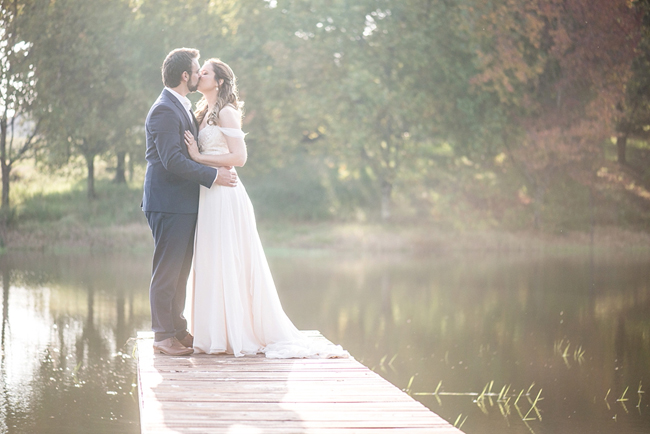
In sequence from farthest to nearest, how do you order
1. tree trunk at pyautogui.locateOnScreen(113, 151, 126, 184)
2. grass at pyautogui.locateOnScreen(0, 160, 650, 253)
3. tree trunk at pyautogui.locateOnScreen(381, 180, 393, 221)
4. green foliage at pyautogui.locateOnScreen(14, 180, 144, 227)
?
1. tree trunk at pyautogui.locateOnScreen(381, 180, 393, 221)
2. tree trunk at pyautogui.locateOnScreen(113, 151, 126, 184)
3. green foliage at pyautogui.locateOnScreen(14, 180, 144, 227)
4. grass at pyautogui.locateOnScreen(0, 160, 650, 253)

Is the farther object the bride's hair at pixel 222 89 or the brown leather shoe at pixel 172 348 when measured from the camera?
the bride's hair at pixel 222 89

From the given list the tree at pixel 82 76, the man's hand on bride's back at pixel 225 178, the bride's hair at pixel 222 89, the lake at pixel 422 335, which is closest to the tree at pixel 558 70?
the lake at pixel 422 335

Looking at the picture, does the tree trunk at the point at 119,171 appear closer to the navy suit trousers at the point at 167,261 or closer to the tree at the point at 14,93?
the tree at the point at 14,93

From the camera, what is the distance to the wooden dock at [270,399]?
9.21ft

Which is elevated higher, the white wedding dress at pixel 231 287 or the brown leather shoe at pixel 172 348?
the white wedding dress at pixel 231 287

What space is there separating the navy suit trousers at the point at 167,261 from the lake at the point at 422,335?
3.80ft

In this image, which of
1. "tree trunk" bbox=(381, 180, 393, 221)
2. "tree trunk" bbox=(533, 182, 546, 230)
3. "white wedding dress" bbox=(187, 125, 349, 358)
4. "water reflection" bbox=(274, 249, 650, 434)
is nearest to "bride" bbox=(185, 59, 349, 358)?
"white wedding dress" bbox=(187, 125, 349, 358)

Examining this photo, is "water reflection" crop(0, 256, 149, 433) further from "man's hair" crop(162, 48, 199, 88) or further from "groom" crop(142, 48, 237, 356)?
"man's hair" crop(162, 48, 199, 88)

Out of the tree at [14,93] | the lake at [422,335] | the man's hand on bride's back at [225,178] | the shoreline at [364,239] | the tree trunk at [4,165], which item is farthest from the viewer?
the tree trunk at [4,165]

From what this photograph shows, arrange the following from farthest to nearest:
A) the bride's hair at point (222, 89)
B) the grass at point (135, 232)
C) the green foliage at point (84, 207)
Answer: the green foliage at point (84, 207)
the grass at point (135, 232)
the bride's hair at point (222, 89)

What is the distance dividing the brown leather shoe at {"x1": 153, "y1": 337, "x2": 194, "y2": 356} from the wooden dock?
4 centimetres

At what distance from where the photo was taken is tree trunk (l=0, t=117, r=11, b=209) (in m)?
14.9

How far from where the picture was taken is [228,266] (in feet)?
13.0

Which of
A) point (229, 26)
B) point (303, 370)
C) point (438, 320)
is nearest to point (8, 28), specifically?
point (229, 26)
